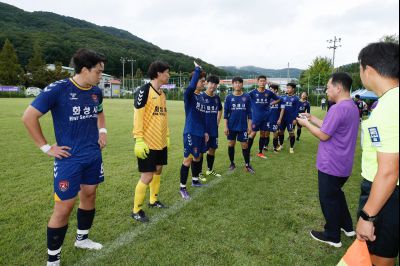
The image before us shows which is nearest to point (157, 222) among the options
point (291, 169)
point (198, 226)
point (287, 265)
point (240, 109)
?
point (198, 226)

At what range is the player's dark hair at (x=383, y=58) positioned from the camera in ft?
6.04

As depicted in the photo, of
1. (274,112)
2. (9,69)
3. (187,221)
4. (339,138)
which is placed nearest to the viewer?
(339,138)

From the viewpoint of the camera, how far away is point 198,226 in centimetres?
419

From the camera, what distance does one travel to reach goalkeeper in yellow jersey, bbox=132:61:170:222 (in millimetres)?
4261

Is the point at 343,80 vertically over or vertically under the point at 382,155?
over

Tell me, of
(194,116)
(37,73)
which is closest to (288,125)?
(194,116)

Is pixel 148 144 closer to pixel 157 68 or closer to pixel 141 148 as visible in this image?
pixel 141 148

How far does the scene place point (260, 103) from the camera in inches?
348

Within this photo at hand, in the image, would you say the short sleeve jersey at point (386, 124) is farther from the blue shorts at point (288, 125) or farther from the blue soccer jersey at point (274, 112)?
the blue shorts at point (288, 125)

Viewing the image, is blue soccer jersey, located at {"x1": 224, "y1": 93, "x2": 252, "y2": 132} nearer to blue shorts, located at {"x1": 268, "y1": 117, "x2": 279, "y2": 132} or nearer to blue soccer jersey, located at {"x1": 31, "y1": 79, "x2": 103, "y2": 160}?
blue shorts, located at {"x1": 268, "y1": 117, "x2": 279, "y2": 132}

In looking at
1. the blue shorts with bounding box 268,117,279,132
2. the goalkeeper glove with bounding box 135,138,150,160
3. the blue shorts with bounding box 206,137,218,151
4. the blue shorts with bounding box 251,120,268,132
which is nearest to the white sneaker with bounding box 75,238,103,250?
the goalkeeper glove with bounding box 135,138,150,160

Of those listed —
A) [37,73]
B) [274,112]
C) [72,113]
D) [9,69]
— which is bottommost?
[274,112]

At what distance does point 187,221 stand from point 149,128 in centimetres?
154

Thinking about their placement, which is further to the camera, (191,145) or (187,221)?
(191,145)
